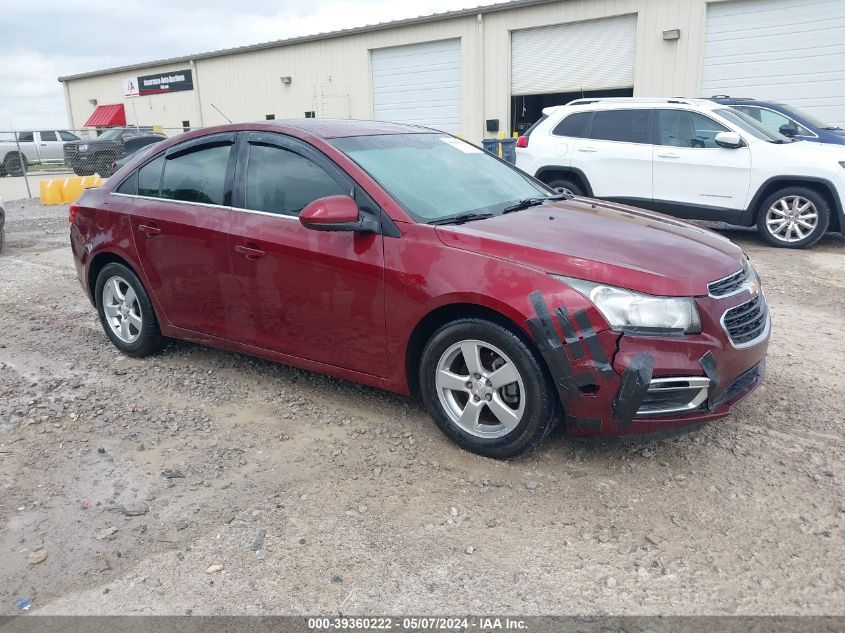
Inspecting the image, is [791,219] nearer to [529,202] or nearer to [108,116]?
[529,202]

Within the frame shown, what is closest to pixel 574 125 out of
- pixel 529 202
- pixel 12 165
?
pixel 529 202

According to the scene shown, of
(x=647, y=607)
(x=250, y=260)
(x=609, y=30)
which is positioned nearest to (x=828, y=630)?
(x=647, y=607)

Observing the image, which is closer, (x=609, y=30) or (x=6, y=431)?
(x=6, y=431)

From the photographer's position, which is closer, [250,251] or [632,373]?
[632,373]

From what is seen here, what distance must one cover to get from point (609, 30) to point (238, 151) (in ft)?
50.9

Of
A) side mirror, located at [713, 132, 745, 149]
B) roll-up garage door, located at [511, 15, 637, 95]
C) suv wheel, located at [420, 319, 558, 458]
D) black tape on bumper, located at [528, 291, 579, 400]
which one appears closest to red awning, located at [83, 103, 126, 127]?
roll-up garage door, located at [511, 15, 637, 95]

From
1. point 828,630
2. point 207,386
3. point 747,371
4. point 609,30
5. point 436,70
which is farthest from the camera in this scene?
point 436,70

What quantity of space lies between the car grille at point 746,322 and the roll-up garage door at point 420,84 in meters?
17.6

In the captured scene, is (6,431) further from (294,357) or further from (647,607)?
(647,607)

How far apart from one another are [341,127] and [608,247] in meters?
1.91

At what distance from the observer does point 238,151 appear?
4.38 meters

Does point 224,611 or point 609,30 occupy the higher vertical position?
point 609,30

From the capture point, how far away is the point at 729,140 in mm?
8820

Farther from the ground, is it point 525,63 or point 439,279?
point 525,63
